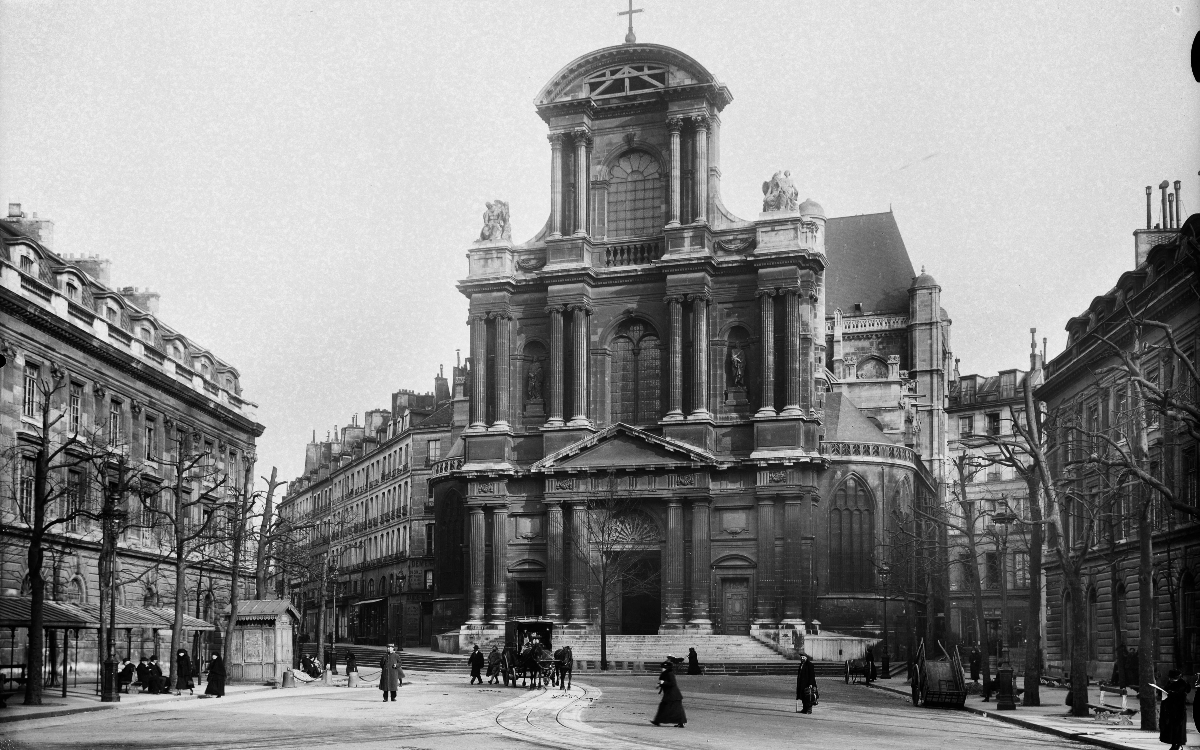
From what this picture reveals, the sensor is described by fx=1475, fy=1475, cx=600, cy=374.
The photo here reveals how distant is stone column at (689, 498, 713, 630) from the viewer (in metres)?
67.6

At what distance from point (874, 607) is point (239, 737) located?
4650cm

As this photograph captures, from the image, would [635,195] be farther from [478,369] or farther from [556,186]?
[478,369]

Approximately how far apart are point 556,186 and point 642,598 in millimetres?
20677

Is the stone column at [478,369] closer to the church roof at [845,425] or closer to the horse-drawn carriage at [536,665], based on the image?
the church roof at [845,425]

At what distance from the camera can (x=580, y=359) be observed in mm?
70562

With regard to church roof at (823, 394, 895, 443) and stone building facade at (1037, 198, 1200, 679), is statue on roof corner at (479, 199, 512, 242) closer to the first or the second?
church roof at (823, 394, 895, 443)

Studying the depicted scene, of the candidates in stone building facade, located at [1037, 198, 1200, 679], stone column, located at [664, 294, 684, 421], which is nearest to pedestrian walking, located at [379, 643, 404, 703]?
stone building facade, located at [1037, 198, 1200, 679]

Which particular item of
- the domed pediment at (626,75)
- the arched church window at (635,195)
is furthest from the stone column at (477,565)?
the domed pediment at (626,75)

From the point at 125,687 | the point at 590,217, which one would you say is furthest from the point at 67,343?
the point at 590,217

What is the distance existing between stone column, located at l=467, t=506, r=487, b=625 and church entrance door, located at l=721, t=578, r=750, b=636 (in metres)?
11.6

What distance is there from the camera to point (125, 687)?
141 feet

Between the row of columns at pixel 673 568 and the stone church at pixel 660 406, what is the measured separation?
95 millimetres

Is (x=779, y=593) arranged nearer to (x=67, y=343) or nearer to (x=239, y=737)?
(x=67, y=343)

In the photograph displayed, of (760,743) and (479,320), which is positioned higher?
(479,320)
